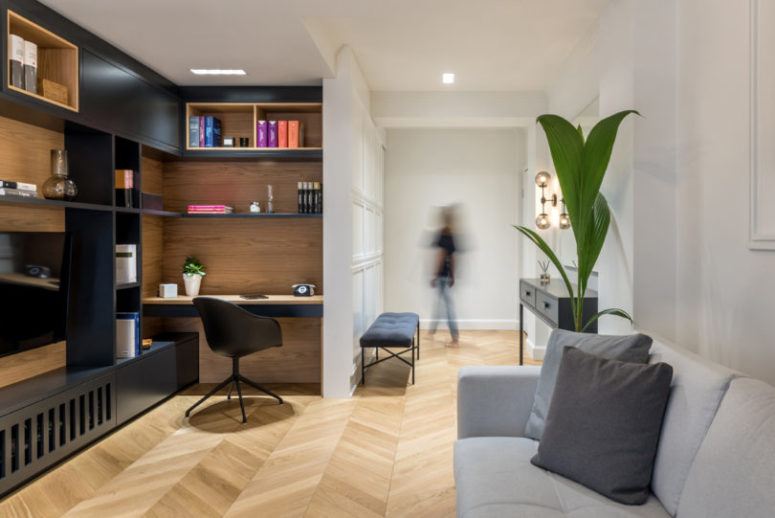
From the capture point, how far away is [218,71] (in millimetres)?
3865

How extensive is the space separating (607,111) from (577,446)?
6.80 feet

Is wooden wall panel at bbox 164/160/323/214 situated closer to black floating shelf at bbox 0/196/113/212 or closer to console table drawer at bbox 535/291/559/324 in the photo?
black floating shelf at bbox 0/196/113/212

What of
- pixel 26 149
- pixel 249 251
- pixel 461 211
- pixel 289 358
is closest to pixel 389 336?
pixel 289 358

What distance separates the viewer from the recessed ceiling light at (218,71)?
3.83 m

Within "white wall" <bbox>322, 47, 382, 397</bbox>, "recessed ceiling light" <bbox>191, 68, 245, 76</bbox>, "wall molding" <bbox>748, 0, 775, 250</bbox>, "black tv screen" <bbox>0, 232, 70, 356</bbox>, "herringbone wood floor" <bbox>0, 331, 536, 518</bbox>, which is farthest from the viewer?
"white wall" <bbox>322, 47, 382, 397</bbox>

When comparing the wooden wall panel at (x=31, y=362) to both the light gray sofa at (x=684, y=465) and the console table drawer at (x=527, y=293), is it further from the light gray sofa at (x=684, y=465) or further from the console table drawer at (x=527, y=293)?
the console table drawer at (x=527, y=293)

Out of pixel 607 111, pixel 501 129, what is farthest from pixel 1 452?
pixel 501 129

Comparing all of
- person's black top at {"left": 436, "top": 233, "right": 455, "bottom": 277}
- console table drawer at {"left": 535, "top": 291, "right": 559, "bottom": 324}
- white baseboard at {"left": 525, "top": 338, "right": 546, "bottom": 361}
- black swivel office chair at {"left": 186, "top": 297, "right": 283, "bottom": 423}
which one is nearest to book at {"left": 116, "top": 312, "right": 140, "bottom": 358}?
black swivel office chair at {"left": 186, "top": 297, "right": 283, "bottom": 423}

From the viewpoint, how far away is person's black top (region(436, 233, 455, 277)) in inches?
258

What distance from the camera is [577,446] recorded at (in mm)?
1672

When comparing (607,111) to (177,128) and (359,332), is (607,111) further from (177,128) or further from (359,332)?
(177,128)

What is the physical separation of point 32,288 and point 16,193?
0.54m

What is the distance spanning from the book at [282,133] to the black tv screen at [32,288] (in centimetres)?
173

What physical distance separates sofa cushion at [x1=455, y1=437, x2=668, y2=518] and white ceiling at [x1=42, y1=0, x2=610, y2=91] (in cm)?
228
